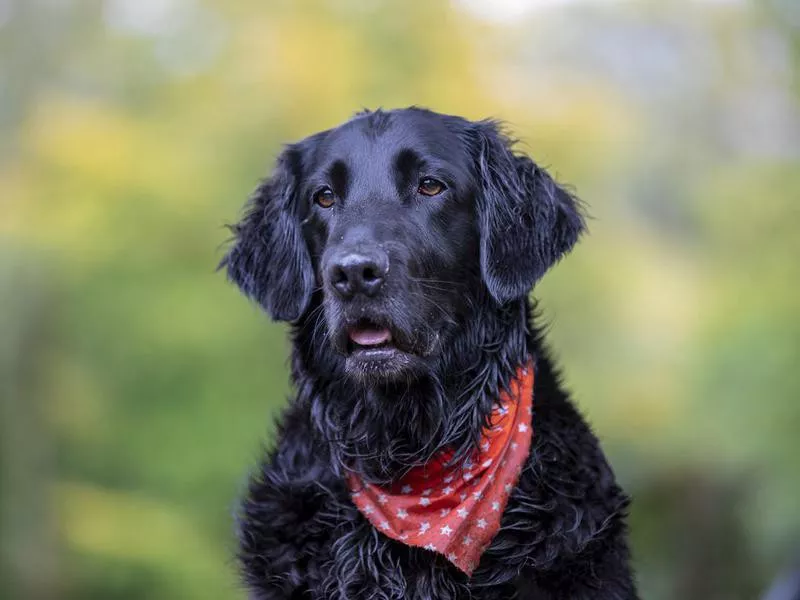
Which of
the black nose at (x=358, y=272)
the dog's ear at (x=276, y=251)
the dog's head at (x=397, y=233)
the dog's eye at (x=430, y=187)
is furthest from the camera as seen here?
the dog's ear at (x=276, y=251)

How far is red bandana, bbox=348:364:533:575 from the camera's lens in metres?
3.49

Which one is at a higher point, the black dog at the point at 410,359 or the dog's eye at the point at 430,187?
the dog's eye at the point at 430,187

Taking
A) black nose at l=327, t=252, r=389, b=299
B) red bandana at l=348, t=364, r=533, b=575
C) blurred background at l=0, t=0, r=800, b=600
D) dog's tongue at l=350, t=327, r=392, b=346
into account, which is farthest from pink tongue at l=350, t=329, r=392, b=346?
blurred background at l=0, t=0, r=800, b=600

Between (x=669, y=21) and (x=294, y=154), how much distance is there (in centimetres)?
1328

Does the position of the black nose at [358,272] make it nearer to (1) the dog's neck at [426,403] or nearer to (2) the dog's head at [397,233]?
(2) the dog's head at [397,233]

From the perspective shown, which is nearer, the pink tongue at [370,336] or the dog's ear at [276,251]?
the pink tongue at [370,336]

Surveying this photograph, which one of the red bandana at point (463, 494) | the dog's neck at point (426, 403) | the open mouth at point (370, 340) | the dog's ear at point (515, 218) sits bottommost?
the red bandana at point (463, 494)

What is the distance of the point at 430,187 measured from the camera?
3.75 metres

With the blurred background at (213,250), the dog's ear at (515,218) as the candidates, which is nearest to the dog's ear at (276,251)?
the dog's ear at (515,218)

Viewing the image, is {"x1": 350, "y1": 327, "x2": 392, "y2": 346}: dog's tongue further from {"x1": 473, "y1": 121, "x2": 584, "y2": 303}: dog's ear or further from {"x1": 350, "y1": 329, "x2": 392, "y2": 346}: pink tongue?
{"x1": 473, "y1": 121, "x2": 584, "y2": 303}: dog's ear

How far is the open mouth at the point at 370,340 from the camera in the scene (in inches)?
140

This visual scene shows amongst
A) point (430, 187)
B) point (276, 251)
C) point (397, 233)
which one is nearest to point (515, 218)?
point (430, 187)

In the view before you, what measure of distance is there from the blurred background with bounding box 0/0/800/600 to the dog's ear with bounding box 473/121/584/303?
348 inches

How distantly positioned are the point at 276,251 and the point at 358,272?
75 centimetres
